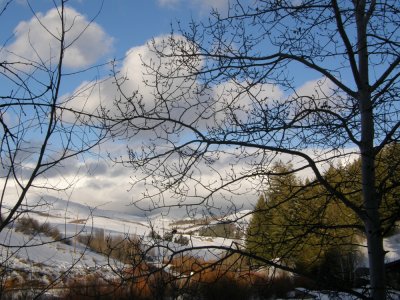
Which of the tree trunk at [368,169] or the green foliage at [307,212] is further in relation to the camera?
the green foliage at [307,212]

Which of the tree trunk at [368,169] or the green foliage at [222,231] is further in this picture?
the green foliage at [222,231]

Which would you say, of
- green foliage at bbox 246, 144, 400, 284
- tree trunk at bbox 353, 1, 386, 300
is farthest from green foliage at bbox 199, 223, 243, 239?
tree trunk at bbox 353, 1, 386, 300

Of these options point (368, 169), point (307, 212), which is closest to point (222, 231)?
point (307, 212)

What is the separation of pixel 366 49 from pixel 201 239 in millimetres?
2003

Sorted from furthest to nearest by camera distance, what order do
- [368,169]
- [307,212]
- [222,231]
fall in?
[307,212] < [222,231] < [368,169]

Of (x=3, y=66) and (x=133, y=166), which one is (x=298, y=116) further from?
(x=3, y=66)

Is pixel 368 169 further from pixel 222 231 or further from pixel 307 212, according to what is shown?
pixel 222 231

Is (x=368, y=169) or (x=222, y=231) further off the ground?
(x=368, y=169)

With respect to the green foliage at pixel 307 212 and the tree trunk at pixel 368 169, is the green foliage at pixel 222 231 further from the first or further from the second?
the tree trunk at pixel 368 169

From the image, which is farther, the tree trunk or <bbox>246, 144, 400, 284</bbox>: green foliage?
<bbox>246, 144, 400, 284</bbox>: green foliage

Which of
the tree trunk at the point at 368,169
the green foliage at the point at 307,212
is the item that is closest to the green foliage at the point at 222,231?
the green foliage at the point at 307,212

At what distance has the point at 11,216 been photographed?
2213 millimetres

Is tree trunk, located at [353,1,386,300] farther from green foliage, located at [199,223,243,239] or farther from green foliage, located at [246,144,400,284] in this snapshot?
→ green foliage, located at [199,223,243,239]

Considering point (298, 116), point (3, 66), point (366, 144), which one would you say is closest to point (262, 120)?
point (298, 116)
